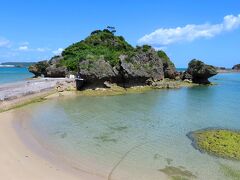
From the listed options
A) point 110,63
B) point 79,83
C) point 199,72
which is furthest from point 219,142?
point 199,72

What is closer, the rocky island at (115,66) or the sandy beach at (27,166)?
the sandy beach at (27,166)

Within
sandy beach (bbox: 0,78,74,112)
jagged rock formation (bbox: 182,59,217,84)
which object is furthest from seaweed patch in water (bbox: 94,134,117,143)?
jagged rock formation (bbox: 182,59,217,84)

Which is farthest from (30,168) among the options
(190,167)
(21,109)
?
(21,109)

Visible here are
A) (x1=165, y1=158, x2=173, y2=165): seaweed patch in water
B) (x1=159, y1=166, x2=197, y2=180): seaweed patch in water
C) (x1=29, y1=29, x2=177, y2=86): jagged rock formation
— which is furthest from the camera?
(x1=29, y1=29, x2=177, y2=86): jagged rock formation

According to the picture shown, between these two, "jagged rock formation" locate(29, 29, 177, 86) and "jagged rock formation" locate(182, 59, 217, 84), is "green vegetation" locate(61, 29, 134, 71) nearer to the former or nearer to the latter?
"jagged rock formation" locate(29, 29, 177, 86)

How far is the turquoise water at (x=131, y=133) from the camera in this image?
1377 centimetres

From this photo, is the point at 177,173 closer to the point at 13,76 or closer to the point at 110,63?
the point at 110,63

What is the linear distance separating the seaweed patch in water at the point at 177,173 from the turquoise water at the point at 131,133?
0.21 m

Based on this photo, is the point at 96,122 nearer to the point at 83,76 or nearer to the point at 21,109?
the point at 21,109

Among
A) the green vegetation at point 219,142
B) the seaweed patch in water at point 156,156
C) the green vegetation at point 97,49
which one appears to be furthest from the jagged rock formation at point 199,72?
the seaweed patch in water at point 156,156

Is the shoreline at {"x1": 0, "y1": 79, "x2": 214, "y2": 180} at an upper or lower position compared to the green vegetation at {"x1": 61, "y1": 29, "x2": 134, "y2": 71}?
lower

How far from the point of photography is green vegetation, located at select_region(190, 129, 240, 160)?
→ 51.1 ft

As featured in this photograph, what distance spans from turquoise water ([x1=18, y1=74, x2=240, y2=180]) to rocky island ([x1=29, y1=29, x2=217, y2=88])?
1020cm

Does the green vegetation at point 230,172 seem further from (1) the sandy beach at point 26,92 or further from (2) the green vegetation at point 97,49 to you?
(2) the green vegetation at point 97,49
